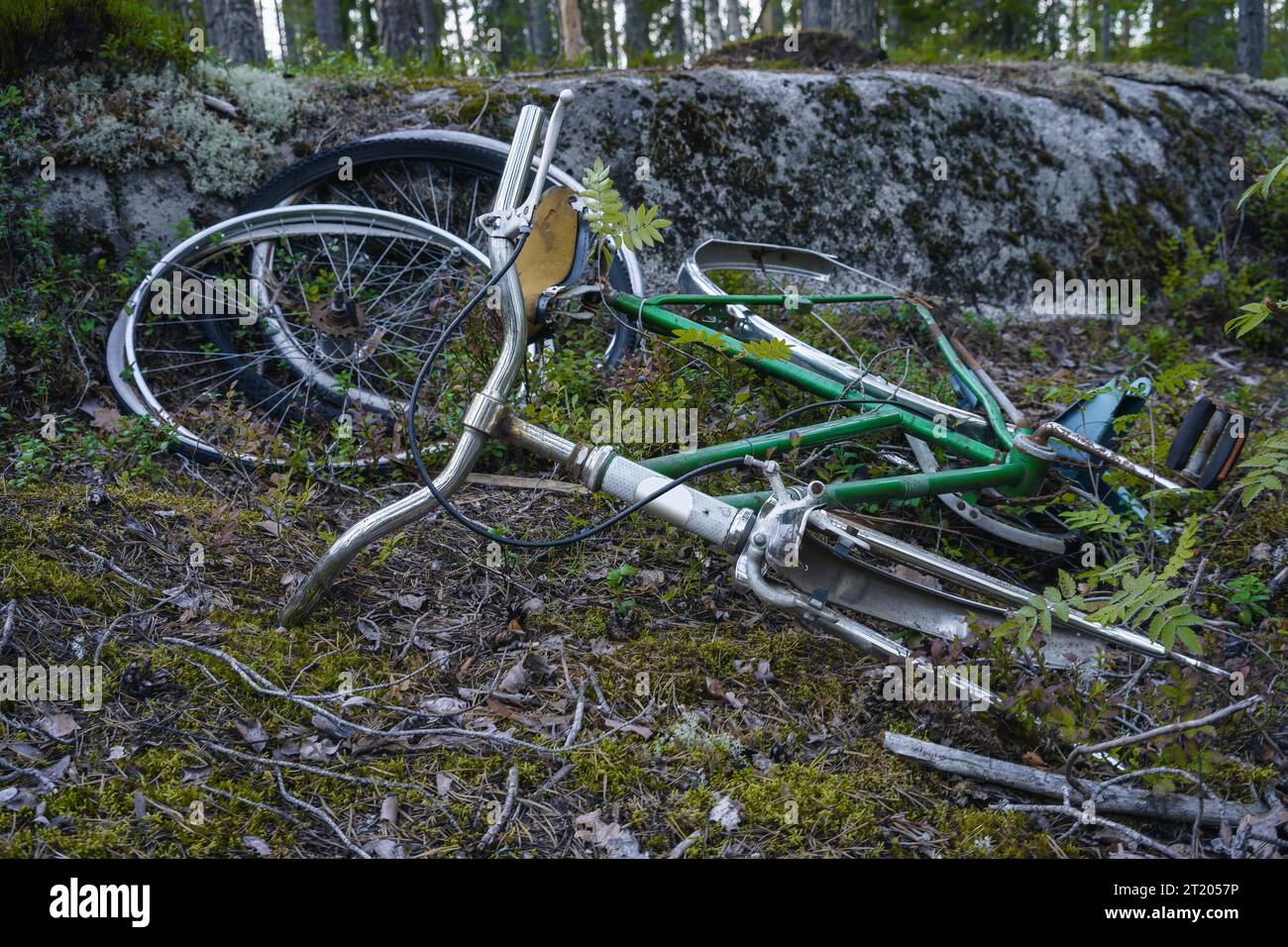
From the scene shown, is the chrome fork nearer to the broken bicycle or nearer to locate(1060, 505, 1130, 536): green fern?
the broken bicycle

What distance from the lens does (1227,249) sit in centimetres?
639

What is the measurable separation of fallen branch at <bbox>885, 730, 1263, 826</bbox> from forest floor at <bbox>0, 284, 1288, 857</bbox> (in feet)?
0.16

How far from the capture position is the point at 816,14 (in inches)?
325

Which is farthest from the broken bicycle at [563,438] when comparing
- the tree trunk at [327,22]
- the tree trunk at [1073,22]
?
the tree trunk at [1073,22]

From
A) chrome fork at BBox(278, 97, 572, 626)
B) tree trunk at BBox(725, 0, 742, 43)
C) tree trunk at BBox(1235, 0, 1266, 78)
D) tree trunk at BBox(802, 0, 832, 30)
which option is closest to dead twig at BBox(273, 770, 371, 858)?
chrome fork at BBox(278, 97, 572, 626)

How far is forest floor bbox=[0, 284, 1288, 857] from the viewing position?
218cm

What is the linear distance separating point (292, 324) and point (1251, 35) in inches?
519

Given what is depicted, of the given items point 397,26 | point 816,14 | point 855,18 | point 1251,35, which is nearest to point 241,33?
point 397,26

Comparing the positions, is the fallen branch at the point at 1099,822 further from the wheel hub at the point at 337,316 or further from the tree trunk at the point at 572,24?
the tree trunk at the point at 572,24
